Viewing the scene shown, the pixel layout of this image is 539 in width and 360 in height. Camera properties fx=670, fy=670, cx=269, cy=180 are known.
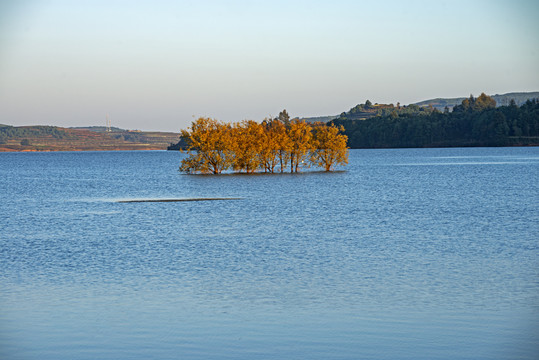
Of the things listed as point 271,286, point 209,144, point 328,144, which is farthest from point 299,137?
point 271,286

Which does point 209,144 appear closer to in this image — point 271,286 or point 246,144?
point 246,144

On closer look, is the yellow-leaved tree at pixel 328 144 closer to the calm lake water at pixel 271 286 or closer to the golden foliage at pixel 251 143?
the golden foliage at pixel 251 143

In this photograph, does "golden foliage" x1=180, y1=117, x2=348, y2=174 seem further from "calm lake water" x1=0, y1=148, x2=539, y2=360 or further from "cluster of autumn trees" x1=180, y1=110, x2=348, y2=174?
"calm lake water" x1=0, y1=148, x2=539, y2=360

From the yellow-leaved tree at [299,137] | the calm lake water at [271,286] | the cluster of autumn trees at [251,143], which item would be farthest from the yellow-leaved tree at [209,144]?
the calm lake water at [271,286]

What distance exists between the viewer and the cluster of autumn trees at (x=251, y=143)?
92.9 meters

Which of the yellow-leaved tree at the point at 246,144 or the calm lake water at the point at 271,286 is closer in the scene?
the calm lake water at the point at 271,286

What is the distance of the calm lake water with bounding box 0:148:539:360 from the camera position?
14297 mm

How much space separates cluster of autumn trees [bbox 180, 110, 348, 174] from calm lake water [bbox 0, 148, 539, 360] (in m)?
49.6

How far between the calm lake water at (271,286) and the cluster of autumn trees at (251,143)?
49627 millimetres

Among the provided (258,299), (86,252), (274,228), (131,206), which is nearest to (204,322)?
(258,299)

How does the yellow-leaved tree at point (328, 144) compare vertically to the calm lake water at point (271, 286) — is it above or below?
above

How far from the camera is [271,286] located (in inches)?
797

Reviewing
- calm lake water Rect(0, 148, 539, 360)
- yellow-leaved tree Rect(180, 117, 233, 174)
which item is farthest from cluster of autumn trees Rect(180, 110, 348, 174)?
calm lake water Rect(0, 148, 539, 360)

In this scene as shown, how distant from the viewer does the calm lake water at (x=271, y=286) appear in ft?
46.9
